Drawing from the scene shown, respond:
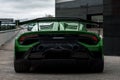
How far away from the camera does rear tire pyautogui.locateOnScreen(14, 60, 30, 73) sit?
9.16 metres

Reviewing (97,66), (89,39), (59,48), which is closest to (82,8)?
(97,66)

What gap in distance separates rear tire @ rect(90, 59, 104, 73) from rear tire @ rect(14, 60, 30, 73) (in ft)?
4.45

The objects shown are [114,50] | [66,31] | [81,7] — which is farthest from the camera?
[81,7]

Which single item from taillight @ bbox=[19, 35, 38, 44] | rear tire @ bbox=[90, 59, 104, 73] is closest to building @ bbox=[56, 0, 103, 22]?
rear tire @ bbox=[90, 59, 104, 73]

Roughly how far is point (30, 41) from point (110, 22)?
9188mm

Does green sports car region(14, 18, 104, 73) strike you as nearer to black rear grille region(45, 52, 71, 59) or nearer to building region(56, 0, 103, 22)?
black rear grille region(45, 52, 71, 59)

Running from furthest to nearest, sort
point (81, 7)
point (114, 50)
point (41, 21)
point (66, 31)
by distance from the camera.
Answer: point (81, 7), point (114, 50), point (41, 21), point (66, 31)

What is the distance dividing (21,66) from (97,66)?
161 centimetres

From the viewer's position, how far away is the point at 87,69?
31.0 ft

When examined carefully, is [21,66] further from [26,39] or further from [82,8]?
[82,8]

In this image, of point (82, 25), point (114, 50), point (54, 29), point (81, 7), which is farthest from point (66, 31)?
point (81, 7)

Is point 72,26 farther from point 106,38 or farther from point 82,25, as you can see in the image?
point 106,38

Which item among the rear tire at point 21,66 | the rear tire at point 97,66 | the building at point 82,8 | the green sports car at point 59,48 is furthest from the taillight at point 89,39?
the building at point 82,8

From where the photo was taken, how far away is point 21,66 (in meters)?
9.30
